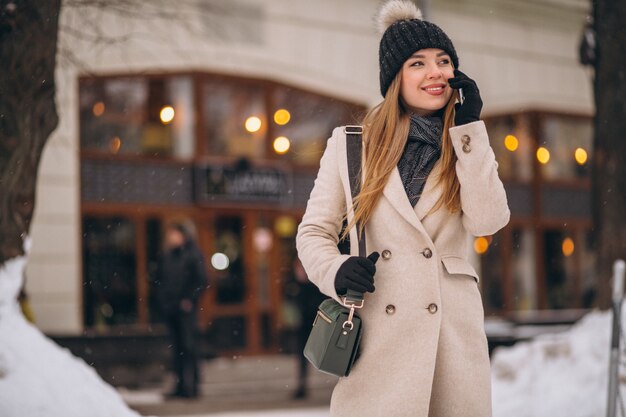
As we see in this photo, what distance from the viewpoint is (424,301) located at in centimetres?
301

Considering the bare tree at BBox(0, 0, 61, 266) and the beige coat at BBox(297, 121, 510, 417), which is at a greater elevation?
the bare tree at BBox(0, 0, 61, 266)

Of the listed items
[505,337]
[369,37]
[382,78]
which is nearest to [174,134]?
[369,37]

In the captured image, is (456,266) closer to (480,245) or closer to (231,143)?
(231,143)

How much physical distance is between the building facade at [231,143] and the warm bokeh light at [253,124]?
0.02 metres

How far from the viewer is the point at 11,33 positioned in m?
6.44

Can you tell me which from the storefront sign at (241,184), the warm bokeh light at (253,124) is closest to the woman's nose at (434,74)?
the storefront sign at (241,184)

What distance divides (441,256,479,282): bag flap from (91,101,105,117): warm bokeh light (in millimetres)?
12242

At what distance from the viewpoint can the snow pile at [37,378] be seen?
5.45 metres

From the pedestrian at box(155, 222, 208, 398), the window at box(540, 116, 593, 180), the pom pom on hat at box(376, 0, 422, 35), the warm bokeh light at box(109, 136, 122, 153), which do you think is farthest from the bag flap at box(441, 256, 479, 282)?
the window at box(540, 116, 593, 180)

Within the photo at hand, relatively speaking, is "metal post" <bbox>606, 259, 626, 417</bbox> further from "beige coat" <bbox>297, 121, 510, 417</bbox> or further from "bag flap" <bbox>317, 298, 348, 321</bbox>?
"bag flap" <bbox>317, 298, 348, 321</bbox>

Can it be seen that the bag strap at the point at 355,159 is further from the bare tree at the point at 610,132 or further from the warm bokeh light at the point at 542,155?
the warm bokeh light at the point at 542,155

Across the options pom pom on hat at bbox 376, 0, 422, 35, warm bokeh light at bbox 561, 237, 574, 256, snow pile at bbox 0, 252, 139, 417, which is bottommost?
warm bokeh light at bbox 561, 237, 574, 256

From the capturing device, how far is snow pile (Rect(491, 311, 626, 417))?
7.06 metres

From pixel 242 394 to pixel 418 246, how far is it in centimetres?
839
